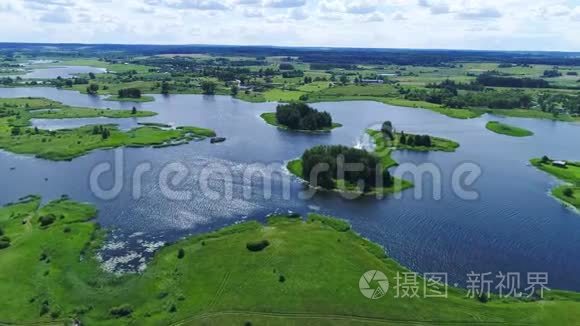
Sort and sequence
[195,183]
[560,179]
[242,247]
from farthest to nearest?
[560,179] < [195,183] < [242,247]

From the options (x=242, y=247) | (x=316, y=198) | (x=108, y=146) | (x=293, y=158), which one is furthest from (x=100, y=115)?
(x=242, y=247)

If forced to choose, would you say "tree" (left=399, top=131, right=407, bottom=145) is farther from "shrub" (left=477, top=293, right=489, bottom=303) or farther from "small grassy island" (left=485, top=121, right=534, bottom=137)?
"shrub" (left=477, top=293, right=489, bottom=303)

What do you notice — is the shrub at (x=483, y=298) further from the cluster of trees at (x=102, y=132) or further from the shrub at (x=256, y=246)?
the cluster of trees at (x=102, y=132)

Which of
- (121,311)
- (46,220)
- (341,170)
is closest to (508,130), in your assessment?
(341,170)

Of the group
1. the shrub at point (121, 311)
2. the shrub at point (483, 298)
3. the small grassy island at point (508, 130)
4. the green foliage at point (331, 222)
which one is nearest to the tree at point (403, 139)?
the small grassy island at point (508, 130)

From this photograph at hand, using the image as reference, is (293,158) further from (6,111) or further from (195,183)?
(6,111)

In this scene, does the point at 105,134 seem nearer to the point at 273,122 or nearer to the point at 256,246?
the point at 273,122
